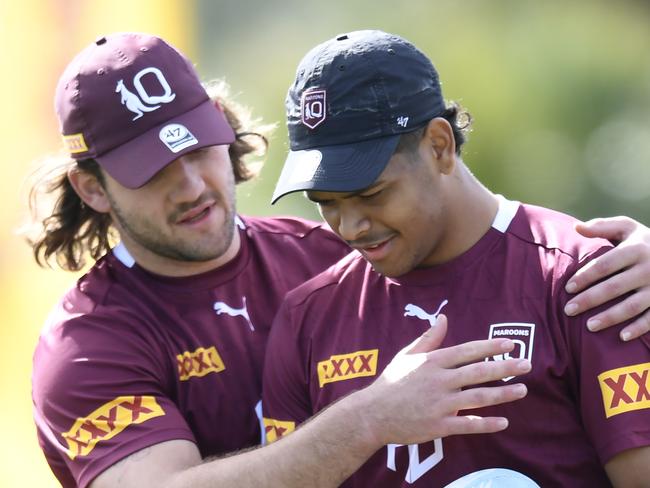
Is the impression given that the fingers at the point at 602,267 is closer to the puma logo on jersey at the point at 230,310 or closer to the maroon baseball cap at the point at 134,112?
the puma logo on jersey at the point at 230,310

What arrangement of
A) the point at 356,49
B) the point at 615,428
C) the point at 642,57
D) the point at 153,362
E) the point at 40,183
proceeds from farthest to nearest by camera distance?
the point at 642,57 → the point at 40,183 → the point at 153,362 → the point at 356,49 → the point at 615,428

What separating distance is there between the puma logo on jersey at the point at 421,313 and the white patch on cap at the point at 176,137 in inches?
40.6

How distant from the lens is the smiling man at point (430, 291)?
2.71m

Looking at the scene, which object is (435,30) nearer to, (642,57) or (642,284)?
(642,57)

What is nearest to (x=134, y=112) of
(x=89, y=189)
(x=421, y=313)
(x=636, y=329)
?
(x=89, y=189)

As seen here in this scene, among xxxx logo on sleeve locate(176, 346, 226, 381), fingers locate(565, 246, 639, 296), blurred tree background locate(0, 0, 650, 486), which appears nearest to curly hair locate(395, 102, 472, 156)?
fingers locate(565, 246, 639, 296)

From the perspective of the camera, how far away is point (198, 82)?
3.82 metres

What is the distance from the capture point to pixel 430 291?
3010 millimetres

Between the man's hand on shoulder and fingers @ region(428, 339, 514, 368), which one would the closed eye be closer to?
fingers @ region(428, 339, 514, 368)

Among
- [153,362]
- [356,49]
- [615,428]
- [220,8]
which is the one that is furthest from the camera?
[220,8]

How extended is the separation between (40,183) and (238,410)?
133 centimetres

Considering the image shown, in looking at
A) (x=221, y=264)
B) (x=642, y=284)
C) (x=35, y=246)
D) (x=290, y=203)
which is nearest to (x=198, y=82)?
(x=221, y=264)

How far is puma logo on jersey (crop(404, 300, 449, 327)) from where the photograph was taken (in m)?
2.97

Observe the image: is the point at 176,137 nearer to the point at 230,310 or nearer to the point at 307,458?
the point at 230,310
